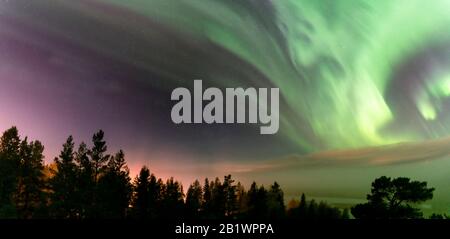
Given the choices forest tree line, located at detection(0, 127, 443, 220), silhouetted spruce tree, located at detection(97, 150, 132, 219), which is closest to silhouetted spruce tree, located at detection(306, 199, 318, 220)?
forest tree line, located at detection(0, 127, 443, 220)

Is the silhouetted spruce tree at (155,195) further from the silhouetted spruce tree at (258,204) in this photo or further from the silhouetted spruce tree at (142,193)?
the silhouetted spruce tree at (258,204)

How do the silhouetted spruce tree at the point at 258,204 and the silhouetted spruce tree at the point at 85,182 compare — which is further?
the silhouetted spruce tree at the point at 85,182

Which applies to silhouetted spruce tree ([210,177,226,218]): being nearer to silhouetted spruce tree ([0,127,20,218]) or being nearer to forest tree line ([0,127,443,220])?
forest tree line ([0,127,443,220])

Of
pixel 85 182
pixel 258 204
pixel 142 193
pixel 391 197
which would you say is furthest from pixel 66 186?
pixel 391 197

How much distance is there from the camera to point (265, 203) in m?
20.5

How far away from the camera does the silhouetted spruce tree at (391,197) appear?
67.2ft

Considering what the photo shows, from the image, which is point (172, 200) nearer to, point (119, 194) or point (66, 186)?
point (119, 194)

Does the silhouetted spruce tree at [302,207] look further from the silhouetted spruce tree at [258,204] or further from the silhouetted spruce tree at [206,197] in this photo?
the silhouetted spruce tree at [206,197]

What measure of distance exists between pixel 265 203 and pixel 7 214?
582 inches

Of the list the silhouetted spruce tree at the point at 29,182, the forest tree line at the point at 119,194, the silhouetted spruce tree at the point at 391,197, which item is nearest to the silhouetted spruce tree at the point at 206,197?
the forest tree line at the point at 119,194

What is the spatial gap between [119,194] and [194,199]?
18.5ft

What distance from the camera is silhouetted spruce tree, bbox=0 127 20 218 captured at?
83.4 ft

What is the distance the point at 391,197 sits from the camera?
20.6 metres
